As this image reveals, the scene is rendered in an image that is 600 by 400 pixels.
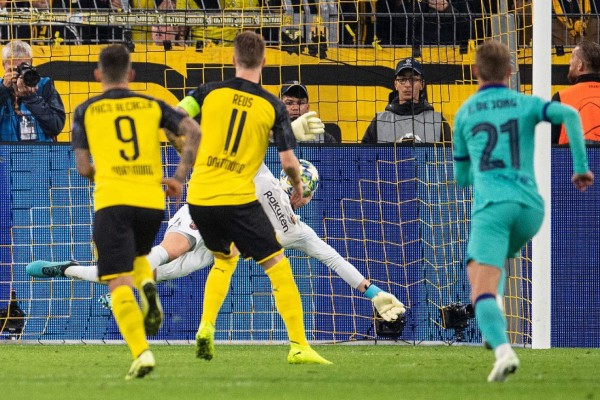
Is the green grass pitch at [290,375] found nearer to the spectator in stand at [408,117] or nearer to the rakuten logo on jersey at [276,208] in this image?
the rakuten logo on jersey at [276,208]

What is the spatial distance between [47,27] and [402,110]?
444cm

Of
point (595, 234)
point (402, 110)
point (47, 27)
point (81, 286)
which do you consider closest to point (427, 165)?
point (402, 110)

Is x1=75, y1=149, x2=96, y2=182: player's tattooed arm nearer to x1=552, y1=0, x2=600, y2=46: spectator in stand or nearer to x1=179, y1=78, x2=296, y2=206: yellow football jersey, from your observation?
x1=179, y1=78, x2=296, y2=206: yellow football jersey

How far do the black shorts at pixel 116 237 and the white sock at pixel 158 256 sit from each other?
152 inches

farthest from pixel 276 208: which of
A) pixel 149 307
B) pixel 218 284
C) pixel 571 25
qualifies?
pixel 571 25

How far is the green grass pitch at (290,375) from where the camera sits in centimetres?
692

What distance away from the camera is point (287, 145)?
8922 millimetres

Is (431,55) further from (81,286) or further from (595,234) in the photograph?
(81,286)

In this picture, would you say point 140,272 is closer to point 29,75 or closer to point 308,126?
point 308,126

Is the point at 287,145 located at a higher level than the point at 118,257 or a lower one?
higher

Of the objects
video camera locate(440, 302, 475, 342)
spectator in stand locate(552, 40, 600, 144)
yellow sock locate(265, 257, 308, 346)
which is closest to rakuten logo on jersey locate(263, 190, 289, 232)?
video camera locate(440, 302, 475, 342)

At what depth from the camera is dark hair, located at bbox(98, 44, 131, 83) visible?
311 inches

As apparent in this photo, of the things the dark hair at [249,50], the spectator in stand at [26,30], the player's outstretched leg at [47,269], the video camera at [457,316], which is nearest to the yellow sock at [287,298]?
the dark hair at [249,50]

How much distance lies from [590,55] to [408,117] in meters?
1.92
